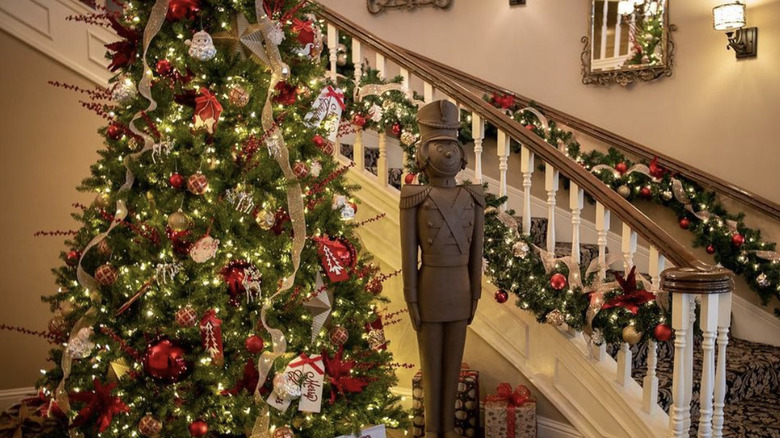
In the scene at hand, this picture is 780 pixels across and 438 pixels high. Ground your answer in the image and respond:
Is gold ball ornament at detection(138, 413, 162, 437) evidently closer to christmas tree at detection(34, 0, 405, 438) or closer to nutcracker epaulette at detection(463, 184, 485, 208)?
christmas tree at detection(34, 0, 405, 438)

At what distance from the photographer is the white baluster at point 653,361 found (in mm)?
2992

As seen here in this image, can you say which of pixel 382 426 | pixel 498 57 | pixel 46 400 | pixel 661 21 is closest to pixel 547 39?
pixel 498 57

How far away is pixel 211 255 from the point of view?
104 inches

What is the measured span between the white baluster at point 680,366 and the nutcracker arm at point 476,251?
78cm

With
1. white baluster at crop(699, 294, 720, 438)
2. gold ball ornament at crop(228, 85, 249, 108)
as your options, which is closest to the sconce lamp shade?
white baluster at crop(699, 294, 720, 438)

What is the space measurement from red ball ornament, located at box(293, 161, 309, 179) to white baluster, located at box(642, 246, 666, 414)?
5.02 feet

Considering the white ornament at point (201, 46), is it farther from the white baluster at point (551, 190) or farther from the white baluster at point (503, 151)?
the white baluster at point (551, 190)

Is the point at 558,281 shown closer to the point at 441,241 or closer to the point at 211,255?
the point at 441,241

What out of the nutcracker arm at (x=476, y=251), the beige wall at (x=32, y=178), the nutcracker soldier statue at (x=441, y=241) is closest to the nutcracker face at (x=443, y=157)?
the nutcracker soldier statue at (x=441, y=241)

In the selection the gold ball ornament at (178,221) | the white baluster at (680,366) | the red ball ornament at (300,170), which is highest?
the red ball ornament at (300,170)

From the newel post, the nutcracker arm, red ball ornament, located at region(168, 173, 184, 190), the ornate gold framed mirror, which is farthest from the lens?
the ornate gold framed mirror

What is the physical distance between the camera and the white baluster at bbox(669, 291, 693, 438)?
8.64 ft

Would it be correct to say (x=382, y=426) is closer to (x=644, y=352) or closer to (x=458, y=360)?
(x=458, y=360)

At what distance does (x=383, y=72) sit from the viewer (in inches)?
156
